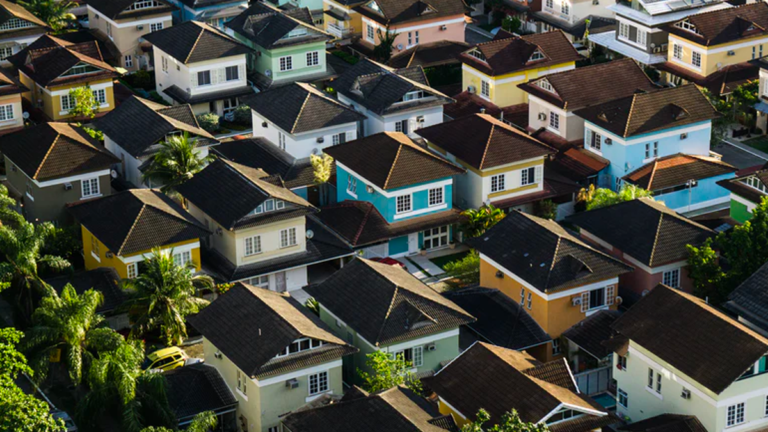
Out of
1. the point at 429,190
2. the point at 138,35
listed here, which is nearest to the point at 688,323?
the point at 429,190

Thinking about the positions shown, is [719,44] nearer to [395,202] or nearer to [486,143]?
[486,143]

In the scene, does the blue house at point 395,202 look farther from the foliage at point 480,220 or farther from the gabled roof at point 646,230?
the gabled roof at point 646,230

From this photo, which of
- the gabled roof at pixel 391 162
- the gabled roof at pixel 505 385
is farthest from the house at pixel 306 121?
the gabled roof at pixel 505 385

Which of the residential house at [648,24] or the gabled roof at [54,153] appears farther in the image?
the residential house at [648,24]

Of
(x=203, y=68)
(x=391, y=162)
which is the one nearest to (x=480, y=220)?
(x=391, y=162)

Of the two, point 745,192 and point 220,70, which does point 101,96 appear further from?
point 745,192

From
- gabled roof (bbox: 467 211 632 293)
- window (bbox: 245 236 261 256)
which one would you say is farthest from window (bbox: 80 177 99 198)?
gabled roof (bbox: 467 211 632 293)
